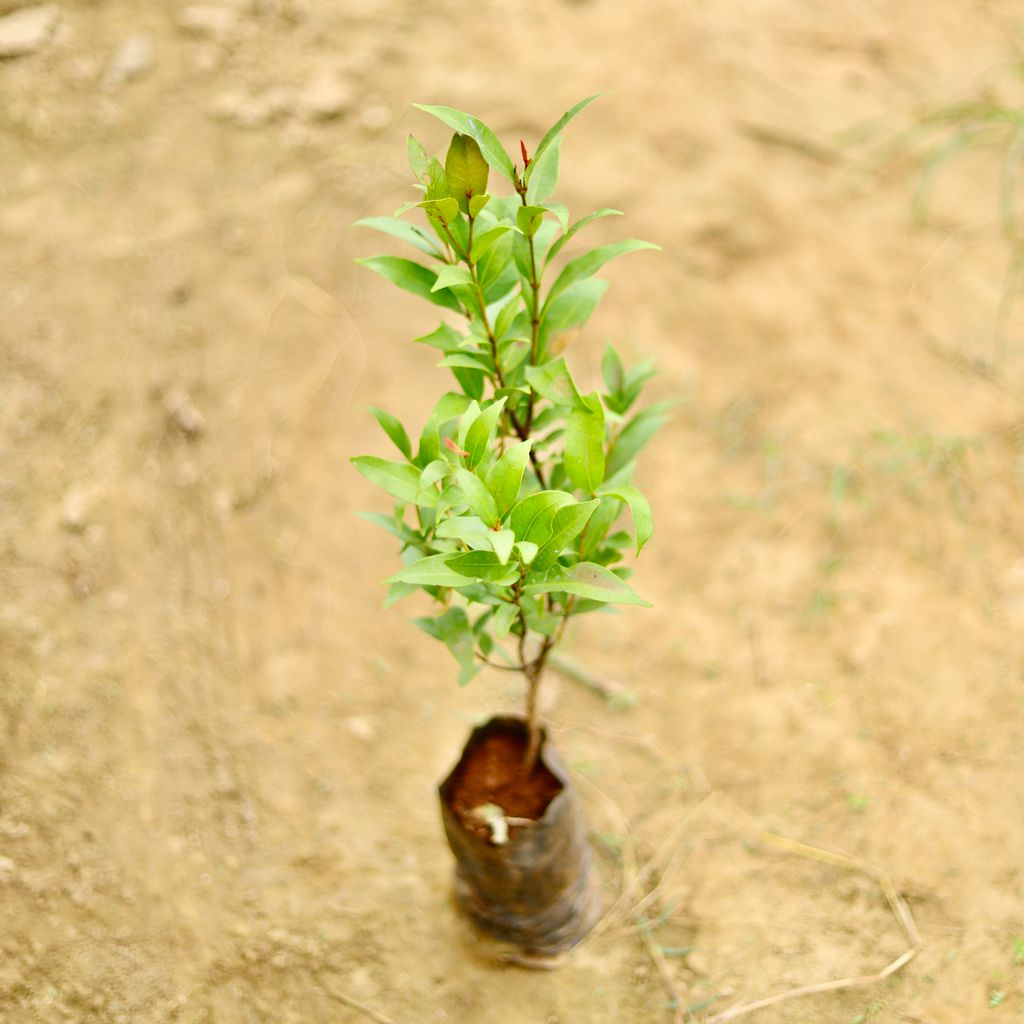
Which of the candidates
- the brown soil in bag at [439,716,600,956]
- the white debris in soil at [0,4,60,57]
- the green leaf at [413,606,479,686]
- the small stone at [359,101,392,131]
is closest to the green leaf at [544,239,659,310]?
the green leaf at [413,606,479,686]

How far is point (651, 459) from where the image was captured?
10.3 ft

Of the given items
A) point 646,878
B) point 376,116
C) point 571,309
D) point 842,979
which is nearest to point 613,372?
point 571,309

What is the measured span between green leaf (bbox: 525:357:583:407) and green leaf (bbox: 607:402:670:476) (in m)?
0.23

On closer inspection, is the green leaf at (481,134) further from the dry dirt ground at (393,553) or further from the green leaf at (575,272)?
the dry dirt ground at (393,553)

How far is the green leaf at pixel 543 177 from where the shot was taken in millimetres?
1556

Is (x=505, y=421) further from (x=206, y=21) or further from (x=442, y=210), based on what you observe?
(x=206, y=21)

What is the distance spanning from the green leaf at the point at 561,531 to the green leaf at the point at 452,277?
0.36m

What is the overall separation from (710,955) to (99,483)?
197cm

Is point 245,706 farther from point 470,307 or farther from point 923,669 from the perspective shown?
point 923,669

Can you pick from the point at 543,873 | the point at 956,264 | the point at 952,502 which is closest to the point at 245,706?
the point at 543,873

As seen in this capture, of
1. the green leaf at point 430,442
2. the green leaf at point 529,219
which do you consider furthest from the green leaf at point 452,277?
the green leaf at point 430,442

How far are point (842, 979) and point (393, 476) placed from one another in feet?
4.65

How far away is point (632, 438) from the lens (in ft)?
6.19

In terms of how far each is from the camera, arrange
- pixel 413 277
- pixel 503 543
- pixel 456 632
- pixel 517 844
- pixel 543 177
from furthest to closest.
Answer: pixel 517 844
pixel 456 632
pixel 413 277
pixel 543 177
pixel 503 543
